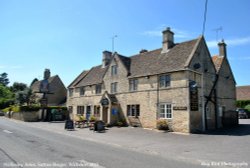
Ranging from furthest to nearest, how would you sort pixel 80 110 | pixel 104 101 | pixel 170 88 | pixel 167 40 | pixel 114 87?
1. pixel 80 110
2. pixel 114 87
3. pixel 104 101
4. pixel 167 40
5. pixel 170 88

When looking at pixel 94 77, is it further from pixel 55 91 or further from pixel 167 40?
pixel 55 91

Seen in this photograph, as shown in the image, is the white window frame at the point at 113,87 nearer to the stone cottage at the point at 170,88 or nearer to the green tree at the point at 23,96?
the stone cottage at the point at 170,88

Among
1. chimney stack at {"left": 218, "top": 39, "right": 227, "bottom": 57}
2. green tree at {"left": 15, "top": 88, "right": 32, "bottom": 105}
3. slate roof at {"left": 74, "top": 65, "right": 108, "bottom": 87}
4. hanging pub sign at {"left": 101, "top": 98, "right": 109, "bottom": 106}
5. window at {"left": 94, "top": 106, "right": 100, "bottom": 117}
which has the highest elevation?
chimney stack at {"left": 218, "top": 39, "right": 227, "bottom": 57}

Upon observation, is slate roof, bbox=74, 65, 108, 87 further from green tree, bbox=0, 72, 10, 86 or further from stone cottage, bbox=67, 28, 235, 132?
green tree, bbox=0, 72, 10, 86

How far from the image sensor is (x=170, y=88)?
74.5ft

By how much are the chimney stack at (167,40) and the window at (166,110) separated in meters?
7.20

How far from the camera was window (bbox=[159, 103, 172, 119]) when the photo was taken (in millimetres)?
22609

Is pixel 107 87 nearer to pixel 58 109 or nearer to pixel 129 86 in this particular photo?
pixel 129 86

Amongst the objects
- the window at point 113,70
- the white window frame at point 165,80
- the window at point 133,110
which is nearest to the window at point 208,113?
the white window frame at point 165,80

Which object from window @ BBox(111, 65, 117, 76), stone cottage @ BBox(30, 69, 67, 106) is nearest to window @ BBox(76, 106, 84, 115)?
window @ BBox(111, 65, 117, 76)

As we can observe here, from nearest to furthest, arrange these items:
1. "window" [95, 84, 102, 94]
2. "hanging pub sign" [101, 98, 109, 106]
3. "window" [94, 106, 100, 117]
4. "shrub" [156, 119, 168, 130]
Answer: "shrub" [156, 119, 168, 130] → "hanging pub sign" [101, 98, 109, 106] → "window" [94, 106, 100, 117] → "window" [95, 84, 102, 94]

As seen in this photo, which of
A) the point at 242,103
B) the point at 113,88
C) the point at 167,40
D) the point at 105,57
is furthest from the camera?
the point at 242,103

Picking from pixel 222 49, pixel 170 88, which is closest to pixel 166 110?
pixel 170 88

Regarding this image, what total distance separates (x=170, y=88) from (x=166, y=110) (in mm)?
2322
